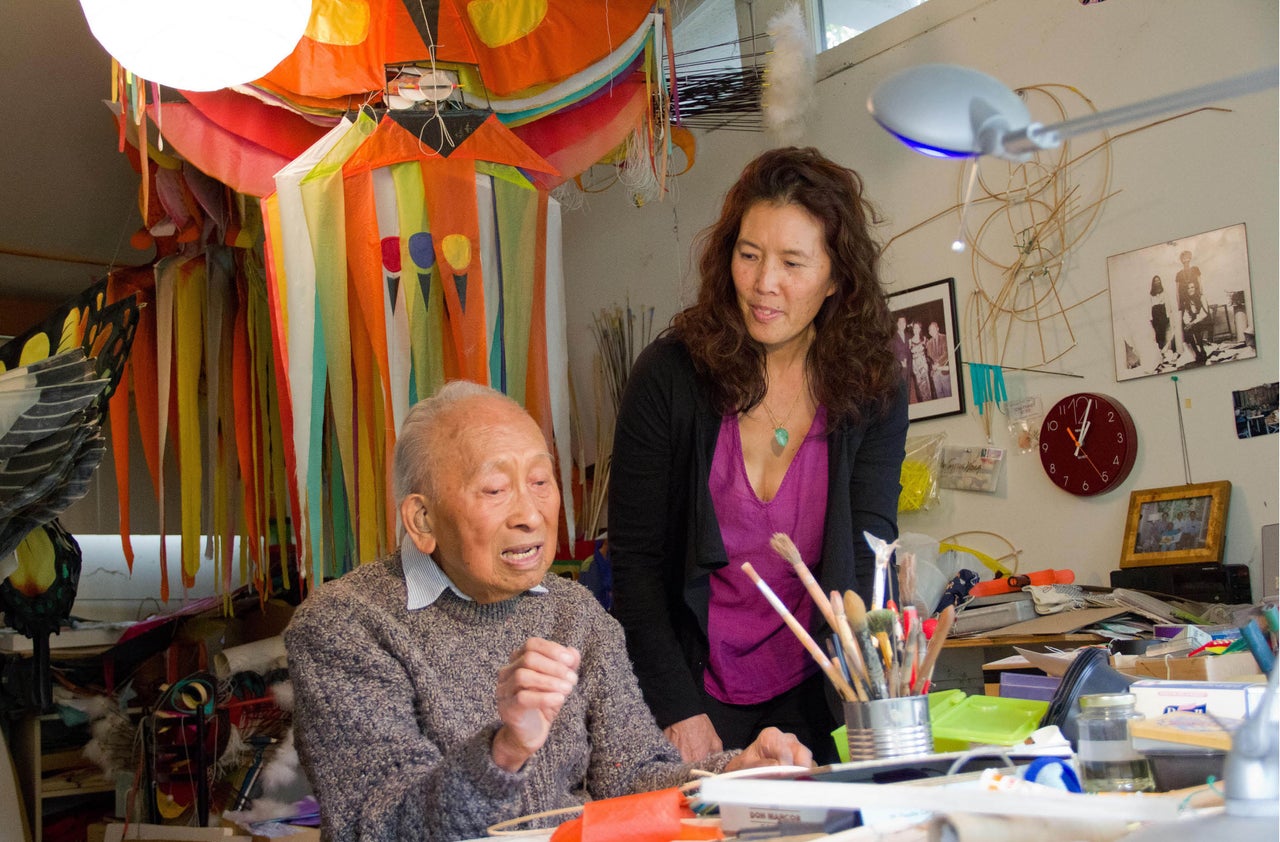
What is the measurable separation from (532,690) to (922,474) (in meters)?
2.77

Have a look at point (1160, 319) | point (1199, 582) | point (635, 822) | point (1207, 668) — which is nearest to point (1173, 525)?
point (1199, 582)

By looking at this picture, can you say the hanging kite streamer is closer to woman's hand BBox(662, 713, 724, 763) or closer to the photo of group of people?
the photo of group of people

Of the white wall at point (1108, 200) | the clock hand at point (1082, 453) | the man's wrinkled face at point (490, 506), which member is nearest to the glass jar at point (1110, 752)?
the man's wrinkled face at point (490, 506)

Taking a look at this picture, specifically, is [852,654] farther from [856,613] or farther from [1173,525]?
[1173,525]

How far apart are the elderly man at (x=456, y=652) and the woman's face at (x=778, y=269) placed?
54 cm

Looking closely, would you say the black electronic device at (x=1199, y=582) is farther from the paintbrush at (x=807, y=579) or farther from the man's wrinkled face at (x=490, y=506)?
the paintbrush at (x=807, y=579)

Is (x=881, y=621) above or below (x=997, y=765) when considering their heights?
above

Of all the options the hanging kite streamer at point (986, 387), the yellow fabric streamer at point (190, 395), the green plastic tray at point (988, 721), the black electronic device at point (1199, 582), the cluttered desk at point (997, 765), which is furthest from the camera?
the yellow fabric streamer at point (190, 395)

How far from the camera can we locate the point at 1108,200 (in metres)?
3.41

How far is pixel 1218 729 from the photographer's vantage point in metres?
1.00

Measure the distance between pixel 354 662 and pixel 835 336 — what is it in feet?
3.46

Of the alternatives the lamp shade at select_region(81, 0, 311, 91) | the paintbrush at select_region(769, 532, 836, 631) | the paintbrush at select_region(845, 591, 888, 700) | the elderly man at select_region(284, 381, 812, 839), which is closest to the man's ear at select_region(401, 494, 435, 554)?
the elderly man at select_region(284, 381, 812, 839)

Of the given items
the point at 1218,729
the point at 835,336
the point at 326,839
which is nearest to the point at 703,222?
the point at 835,336

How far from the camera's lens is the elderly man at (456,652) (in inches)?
56.0
